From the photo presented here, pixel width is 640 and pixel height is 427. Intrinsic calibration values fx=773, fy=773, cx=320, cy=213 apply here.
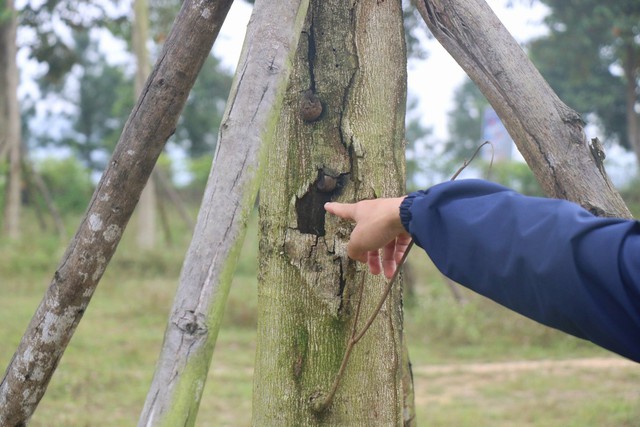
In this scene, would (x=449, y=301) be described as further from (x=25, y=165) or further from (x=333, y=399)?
(x=25, y=165)

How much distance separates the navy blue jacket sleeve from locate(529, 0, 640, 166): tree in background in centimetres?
1589

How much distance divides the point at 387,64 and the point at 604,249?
4.69 ft

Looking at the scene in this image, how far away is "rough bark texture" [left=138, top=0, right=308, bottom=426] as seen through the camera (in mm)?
1594

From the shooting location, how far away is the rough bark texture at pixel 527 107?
85.5 inches

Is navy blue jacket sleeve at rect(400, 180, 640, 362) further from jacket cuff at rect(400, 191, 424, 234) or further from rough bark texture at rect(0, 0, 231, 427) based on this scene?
rough bark texture at rect(0, 0, 231, 427)

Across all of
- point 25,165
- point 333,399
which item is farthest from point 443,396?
point 25,165

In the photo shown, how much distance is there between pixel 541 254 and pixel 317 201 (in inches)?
49.2

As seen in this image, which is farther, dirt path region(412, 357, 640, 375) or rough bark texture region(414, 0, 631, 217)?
dirt path region(412, 357, 640, 375)

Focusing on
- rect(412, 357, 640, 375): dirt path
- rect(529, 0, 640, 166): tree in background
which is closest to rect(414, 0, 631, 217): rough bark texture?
rect(412, 357, 640, 375): dirt path

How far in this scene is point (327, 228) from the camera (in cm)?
246

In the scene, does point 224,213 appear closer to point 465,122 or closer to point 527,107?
point 527,107

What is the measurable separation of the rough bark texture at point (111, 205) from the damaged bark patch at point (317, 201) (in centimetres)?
50

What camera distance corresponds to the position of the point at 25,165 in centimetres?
1445

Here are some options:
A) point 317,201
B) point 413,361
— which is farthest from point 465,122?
point 317,201
